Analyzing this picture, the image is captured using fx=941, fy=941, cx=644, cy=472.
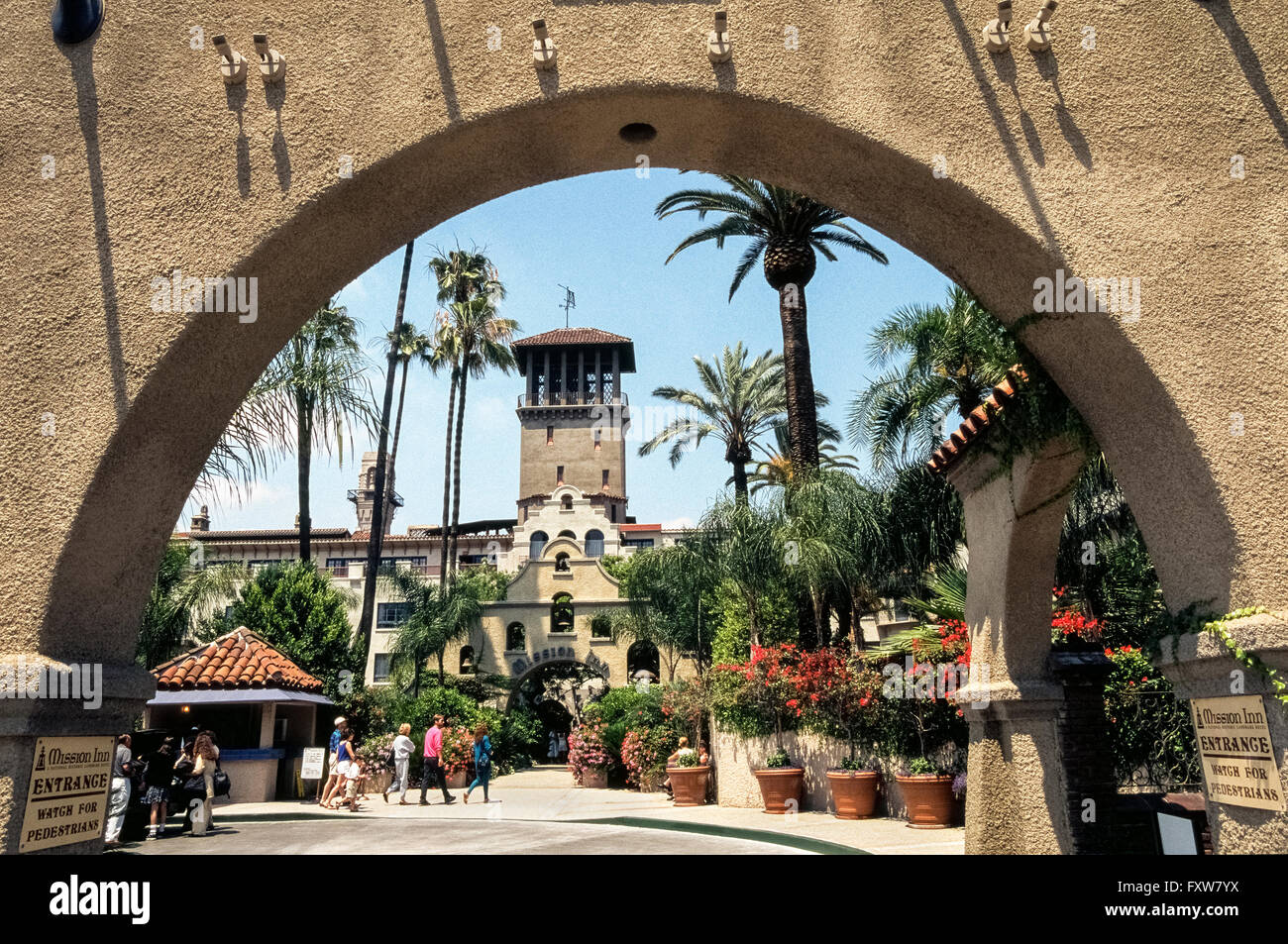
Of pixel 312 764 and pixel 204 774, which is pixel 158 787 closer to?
pixel 204 774

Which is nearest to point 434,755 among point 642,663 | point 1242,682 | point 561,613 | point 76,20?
point 76,20

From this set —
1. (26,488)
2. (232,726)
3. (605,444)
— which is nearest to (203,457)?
(26,488)

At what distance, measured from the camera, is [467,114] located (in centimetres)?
464

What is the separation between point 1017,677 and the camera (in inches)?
306

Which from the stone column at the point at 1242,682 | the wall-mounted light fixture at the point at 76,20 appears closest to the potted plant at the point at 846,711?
the stone column at the point at 1242,682

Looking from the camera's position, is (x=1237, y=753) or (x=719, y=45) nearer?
(x=1237, y=753)

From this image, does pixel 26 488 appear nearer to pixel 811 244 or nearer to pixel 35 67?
pixel 35 67

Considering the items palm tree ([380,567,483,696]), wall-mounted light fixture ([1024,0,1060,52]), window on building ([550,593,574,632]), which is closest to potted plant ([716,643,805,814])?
wall-mounted light fixture ([1024,0,1060,52])

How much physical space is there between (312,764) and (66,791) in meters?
16.6

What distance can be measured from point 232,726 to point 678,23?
1994 centimetres

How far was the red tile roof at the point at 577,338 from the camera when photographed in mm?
66062

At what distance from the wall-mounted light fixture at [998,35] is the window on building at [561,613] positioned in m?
38.8

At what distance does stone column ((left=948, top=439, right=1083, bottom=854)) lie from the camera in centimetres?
750

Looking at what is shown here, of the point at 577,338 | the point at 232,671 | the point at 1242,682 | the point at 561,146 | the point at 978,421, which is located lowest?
the point at 232,671
